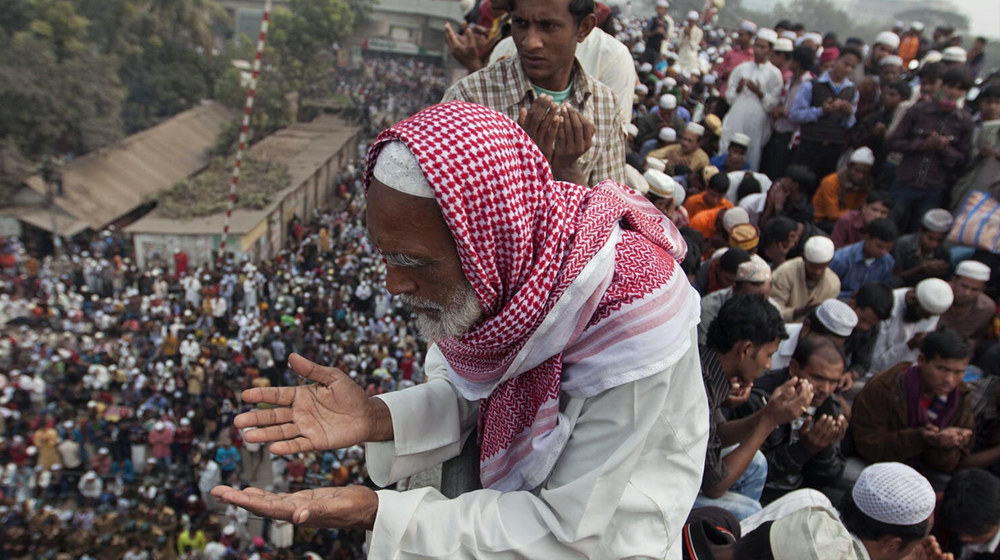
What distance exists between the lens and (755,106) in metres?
6.88

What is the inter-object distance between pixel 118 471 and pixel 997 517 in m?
11.8

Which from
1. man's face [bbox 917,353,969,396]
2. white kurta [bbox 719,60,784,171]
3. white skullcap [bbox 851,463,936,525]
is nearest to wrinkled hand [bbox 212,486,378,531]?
Answer: white skullcap [bbox 851,463,936,525]

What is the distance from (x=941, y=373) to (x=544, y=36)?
2381mm

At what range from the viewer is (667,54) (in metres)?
12.6

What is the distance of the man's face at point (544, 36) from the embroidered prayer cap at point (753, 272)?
5.77ft

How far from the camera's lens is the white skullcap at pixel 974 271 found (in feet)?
13.6

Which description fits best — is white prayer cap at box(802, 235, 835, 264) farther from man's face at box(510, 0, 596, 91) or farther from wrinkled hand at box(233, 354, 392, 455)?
wrinkled hand at box(233, 354, 392, 455)

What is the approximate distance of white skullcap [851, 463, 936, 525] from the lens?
2246mm

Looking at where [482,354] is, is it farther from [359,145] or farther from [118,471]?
[359,145]

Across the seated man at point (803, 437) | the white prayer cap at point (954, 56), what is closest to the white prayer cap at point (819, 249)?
the seated man at point (803, 437)

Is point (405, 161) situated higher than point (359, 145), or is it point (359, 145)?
point (405, 161)

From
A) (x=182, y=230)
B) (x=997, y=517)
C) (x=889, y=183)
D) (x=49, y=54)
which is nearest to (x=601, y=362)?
(x=997, y=517)

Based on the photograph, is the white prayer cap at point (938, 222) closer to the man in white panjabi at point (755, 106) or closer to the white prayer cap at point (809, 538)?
the man in white panjabi at point (755, 106)

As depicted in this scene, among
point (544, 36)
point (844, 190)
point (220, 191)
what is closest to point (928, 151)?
point (844, 190)
